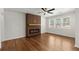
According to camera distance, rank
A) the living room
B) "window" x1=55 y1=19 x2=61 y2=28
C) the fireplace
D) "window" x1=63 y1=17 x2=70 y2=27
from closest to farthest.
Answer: the living room
"window" x1=63 y1=17 x2=70 y2=27
"window" x1=55 y1=19 x2=61 y2=28
the fireplace

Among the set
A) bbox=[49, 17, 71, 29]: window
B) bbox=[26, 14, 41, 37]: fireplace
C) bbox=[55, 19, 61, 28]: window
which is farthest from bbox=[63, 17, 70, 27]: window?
bbox=[26, 14, 41, 37]: fireplace

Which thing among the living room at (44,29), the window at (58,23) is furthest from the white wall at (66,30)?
the window at (58,23)

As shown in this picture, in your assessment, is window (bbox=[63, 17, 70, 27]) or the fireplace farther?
the fireplace

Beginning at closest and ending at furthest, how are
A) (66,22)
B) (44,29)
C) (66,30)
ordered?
(66,22) < (66,30) < (44,29)

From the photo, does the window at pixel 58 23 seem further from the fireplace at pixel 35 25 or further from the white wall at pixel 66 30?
the fireplace at pixel 35 25

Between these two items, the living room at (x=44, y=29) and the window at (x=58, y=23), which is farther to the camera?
the window at (x=58, y=23)

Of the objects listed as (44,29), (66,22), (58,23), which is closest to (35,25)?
(44,29)

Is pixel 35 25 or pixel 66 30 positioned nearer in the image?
pixel 66 30

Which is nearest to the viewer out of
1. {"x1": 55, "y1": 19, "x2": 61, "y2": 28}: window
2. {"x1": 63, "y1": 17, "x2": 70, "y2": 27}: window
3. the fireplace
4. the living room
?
the living room

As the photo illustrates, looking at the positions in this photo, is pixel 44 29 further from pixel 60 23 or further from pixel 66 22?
pixel 66 22

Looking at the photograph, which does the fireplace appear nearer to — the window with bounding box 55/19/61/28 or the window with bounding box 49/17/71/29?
the window with bounding box 49/17/71/29

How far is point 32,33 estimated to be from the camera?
7.69ft

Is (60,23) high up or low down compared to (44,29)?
up
